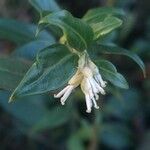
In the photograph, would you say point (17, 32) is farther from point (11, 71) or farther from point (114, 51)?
point (114, 51)

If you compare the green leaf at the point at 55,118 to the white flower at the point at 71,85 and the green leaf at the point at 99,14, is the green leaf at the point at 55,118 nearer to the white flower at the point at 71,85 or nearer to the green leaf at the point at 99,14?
the green leaf at the point at 99,14

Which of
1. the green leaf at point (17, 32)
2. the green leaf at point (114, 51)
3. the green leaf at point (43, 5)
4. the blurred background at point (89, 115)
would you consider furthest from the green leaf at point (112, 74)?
the blurred background at point (89, 115)

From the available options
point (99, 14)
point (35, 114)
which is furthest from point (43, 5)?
point (35, 114)

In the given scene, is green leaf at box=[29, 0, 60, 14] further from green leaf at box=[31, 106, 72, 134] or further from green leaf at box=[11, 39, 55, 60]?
green leaf at box=[31, 106, 72, 134]

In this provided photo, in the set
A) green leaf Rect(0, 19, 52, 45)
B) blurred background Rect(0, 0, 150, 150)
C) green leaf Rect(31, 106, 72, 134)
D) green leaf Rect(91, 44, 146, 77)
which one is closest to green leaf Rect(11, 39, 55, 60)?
green leaf Rect(0, 19, 52, 45)

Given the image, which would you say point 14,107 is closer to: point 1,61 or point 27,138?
point 27,138

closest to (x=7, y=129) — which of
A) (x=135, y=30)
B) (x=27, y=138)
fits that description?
(x=27, y=138)
